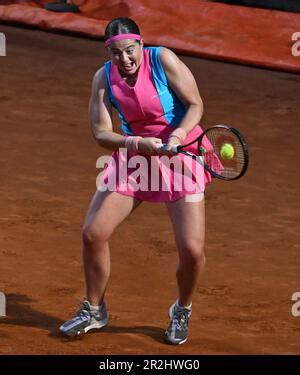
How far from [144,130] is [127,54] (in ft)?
1.50

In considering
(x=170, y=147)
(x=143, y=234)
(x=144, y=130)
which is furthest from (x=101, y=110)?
(x=143, y=234)

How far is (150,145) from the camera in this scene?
7188 mm

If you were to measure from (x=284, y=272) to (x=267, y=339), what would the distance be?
1179 mm

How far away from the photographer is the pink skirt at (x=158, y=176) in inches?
293

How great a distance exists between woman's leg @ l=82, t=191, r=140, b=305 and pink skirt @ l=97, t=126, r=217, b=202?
0.19 ft

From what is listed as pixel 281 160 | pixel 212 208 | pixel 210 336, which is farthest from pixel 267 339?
pixel 281 160

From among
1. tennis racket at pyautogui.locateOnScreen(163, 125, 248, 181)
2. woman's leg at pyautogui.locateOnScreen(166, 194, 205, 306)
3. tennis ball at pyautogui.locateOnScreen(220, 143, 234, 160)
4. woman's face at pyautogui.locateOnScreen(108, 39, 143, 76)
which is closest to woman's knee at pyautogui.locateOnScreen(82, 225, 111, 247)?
woman's leg at pyautogui.locateOnScreen(166, 194, 205, 306)

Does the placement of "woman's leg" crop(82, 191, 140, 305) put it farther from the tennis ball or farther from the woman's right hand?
the tennis ball

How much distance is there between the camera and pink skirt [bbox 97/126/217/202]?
744 centimetres

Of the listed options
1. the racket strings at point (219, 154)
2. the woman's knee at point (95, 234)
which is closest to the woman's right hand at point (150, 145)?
the racket strings at point (219, 154)

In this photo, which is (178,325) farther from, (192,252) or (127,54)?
(127,54)

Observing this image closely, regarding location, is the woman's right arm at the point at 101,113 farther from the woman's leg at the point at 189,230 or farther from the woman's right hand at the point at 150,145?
the woman's leg at the point at 189,230

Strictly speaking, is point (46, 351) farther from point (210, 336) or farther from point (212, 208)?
point (212, 208)

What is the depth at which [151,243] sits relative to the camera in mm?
9359
